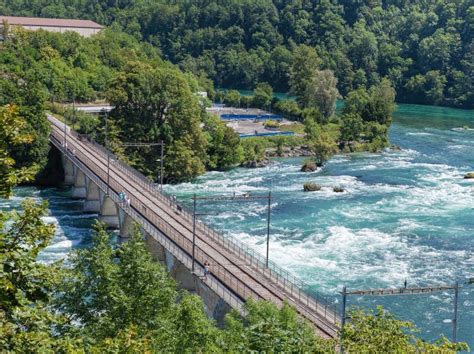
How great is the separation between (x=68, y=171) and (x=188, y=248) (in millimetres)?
39917

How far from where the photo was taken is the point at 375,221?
64.1 meters

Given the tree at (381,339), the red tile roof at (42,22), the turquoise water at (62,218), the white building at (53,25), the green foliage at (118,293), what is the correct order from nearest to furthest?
the tree at (381,339)
the green foliage at (118,293)
the turquoise water at (62,218)
the white building at (53,25)
the red tile roof at (42,22)

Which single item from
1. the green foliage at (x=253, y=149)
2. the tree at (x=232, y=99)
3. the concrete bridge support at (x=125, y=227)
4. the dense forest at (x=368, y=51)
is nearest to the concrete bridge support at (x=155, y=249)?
the concrete bridge support at (x=125, y=227)

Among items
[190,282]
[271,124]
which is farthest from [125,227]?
[271,124]

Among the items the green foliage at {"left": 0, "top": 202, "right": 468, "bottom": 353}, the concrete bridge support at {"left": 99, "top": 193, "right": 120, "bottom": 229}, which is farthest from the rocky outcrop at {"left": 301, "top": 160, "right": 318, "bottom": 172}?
the green foliage at {"left": 0, "top": 202, "right": 468, "bottom": 353}

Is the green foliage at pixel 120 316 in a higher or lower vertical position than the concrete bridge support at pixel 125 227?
higher

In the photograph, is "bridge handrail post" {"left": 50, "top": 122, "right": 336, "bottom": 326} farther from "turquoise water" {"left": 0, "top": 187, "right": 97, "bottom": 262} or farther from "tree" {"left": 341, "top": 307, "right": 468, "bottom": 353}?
"tree" {"left": 341, "top": 307, "right": 468, "bottom": 353}

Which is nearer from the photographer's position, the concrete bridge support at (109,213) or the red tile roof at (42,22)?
the concrete bridge support at (109,213)

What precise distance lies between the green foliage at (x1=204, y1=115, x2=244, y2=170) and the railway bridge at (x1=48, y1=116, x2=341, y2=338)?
52.2 feet

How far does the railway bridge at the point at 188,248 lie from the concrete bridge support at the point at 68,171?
A: 2.12m

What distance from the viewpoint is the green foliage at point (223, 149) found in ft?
300

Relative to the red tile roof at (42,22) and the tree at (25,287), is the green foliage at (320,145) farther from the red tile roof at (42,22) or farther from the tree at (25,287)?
the tree at (25,287)

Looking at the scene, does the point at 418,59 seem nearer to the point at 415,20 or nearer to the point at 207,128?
the point at 415,20

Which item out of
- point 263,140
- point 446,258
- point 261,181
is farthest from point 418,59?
point 446,258
